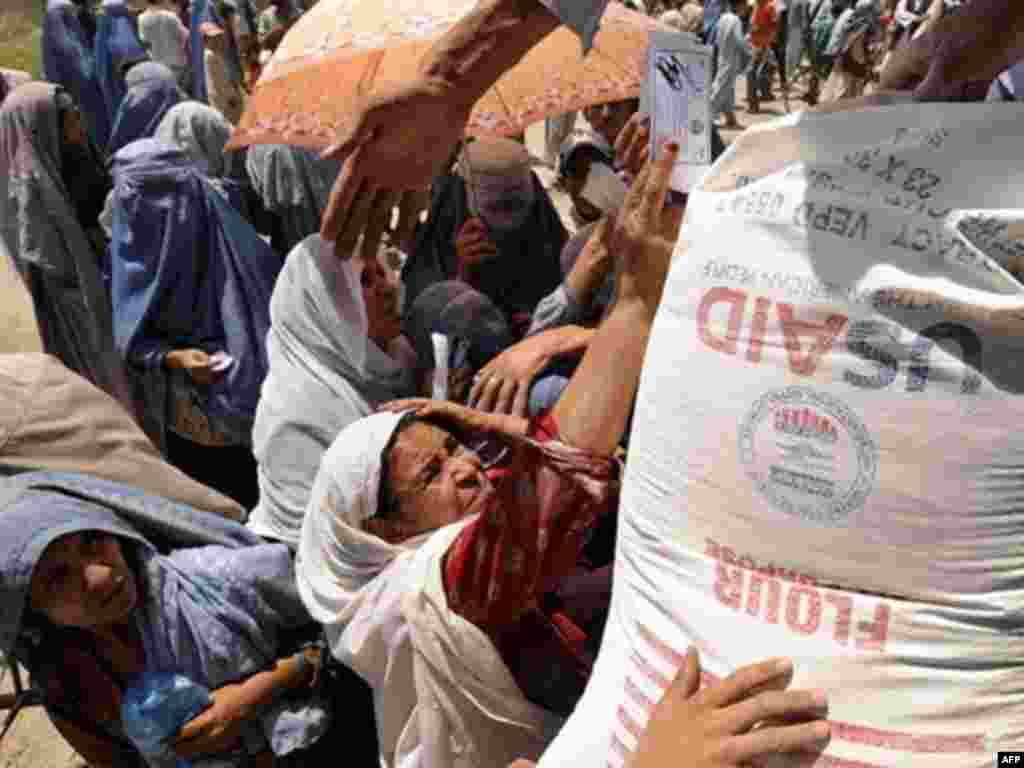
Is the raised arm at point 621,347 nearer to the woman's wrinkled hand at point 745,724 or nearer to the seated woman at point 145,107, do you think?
the woman's wrinkled hand at point 745,724

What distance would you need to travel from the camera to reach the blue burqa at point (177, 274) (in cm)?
341

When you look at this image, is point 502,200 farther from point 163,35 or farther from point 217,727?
point 163,35

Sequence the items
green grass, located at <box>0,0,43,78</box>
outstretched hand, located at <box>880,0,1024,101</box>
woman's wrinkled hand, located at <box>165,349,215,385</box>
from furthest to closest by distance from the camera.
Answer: green grass, located at <box>0,0,43,78</box>, woman's wrinkled hand, located at <box>165,349,215,385</box>, outstretched hand, located at <box>880,0,1024,101</box>

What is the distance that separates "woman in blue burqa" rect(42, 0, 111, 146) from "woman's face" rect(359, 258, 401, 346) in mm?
6280

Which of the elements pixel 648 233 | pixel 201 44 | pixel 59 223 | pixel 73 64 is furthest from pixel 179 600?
pixel 201 44

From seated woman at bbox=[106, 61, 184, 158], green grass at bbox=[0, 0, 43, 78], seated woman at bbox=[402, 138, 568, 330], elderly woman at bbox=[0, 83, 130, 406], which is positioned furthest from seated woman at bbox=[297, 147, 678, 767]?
green grass at bbox=[0, 0, 43, 78]

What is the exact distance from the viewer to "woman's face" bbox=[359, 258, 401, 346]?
256 centimetres

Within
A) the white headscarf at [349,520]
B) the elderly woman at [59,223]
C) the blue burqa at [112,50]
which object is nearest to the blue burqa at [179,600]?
the white headscarf at [349,520]

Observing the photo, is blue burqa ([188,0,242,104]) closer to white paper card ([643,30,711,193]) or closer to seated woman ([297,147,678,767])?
seated woman ([297,147,678,767])

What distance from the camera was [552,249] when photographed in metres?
3.63

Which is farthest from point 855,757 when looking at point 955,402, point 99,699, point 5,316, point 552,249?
point 5,316

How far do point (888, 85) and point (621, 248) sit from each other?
49 centimetres

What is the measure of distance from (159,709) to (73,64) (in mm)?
7469

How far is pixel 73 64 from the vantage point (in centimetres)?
790
